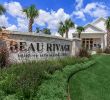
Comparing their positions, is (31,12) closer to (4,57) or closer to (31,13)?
(31,13)

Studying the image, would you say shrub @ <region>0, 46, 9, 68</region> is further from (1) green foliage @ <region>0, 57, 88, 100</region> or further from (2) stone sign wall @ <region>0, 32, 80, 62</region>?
(1) green foliage @ <region>0, 57, 88, 100</region>

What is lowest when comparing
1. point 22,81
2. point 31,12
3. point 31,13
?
point 22,81

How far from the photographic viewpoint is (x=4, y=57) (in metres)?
14.7

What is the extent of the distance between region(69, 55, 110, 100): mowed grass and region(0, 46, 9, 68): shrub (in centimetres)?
322

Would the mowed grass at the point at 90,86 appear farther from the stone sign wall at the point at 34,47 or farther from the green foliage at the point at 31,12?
the green foliage at the point at 31,12

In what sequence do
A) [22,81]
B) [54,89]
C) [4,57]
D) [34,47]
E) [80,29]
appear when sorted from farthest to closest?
[80,29]
[34,47]
[4,57]
[54,89]
[22,81]

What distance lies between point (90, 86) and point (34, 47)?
4.96 metres

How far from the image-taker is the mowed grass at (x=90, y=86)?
12464mm

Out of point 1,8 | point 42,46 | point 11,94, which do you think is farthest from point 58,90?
point 1,8

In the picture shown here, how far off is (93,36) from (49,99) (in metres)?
49.1

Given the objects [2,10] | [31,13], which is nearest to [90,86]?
[2,10]

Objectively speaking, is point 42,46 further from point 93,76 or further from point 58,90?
point 58,90

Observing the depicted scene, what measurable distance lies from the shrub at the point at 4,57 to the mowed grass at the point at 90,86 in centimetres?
322

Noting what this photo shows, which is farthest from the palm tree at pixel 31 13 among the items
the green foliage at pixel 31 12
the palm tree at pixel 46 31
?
the palm tree at pixel 46 31
